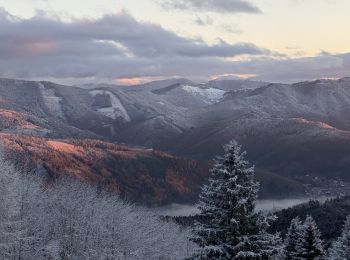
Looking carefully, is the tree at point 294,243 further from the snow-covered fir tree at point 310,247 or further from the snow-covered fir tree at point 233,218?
the snow-covered fir tree at point 233,218

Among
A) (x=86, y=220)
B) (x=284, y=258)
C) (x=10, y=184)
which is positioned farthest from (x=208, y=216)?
(x=86, y=220)

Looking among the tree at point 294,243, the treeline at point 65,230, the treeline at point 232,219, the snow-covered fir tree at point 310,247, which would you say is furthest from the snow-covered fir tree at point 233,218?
the treeline at point 65,230

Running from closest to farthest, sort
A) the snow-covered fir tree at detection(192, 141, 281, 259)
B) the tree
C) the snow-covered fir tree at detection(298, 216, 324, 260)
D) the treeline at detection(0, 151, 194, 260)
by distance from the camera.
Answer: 1. the snow-covered fir tree at detection(192, 141, 281, 259)
2. the snow-covered fir tree at detection(298, 216, 324, 260)
3. the tree
4. the treeline at detection(0, 151, 194, 260)

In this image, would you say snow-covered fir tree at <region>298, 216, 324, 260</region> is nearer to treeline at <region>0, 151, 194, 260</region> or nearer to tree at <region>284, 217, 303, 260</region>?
tree at <region>284, 217, 303, 260</region>

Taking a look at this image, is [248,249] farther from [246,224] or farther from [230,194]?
[230,194]

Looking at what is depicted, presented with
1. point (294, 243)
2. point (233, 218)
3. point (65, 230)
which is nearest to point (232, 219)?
point (233, 218)

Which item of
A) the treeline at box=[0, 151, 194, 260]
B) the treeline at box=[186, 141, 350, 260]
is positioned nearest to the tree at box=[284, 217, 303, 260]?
the treeline at box=[186, 141, 350, 260]
